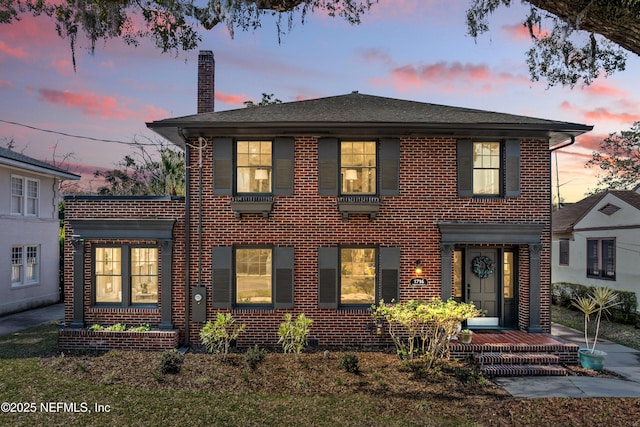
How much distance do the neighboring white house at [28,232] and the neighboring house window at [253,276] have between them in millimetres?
10791

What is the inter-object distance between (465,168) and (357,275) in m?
3.95

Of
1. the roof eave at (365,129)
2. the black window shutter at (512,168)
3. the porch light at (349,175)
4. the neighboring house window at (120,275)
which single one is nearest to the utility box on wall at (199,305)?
the neighboring house window at (120,275)

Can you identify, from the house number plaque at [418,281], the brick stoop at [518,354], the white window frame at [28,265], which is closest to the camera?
the brick stoop at [518,354]

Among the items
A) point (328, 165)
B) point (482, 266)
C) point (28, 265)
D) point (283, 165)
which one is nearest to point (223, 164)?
point (283, 165)

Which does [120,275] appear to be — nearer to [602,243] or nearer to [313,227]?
[313,227]

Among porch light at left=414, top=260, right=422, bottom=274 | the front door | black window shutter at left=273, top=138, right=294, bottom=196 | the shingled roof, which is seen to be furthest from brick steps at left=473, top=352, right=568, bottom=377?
the shingled roof

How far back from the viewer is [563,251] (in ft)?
67.0

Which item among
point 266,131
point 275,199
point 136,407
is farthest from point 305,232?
point 136,407

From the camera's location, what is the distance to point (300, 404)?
693 cm

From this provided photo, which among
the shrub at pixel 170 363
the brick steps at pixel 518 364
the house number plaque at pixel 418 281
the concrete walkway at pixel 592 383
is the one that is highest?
the house number plaque at pixel 418 281

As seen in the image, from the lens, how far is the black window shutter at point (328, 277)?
10453 millimetres

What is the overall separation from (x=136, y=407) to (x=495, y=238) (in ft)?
28.9

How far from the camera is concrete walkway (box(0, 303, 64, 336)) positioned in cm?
1348

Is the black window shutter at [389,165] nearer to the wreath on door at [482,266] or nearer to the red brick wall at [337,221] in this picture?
the red brick wall at [337,221]
